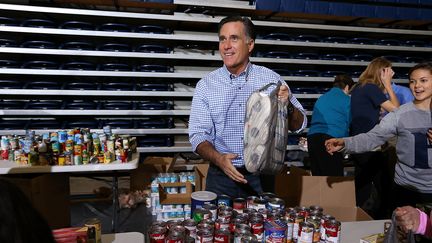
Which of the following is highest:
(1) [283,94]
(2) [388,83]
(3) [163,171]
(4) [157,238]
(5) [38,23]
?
(5) [38,23]

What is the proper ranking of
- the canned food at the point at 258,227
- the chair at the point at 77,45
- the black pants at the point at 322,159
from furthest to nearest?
the chair at the point at 77,45, the black pants at the point at 322,159, the canned food at the point at 258,227

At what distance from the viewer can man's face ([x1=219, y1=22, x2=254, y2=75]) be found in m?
1.77

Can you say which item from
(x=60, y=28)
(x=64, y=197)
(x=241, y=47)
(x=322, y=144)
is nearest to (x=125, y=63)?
(x=60, y=28)

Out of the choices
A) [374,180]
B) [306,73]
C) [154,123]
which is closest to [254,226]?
[374,180]

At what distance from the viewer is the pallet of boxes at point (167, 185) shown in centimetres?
329

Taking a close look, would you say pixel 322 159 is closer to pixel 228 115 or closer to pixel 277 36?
pixel 228 115

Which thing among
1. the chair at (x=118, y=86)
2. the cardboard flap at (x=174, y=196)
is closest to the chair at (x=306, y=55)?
the chair at (x=118, y=86)

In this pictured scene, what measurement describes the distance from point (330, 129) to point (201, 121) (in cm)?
181

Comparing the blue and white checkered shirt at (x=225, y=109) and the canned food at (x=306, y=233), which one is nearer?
the canned food at (x=306, y=233)

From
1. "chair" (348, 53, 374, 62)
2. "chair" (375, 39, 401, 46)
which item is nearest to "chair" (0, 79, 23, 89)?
"chair" (348, 53, 374, 62)

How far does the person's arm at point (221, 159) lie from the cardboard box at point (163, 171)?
4.71ft

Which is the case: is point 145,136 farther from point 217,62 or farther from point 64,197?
point 64,197

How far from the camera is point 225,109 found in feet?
6.26

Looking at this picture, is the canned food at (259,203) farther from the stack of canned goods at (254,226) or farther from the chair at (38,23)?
the chair at (38,23)
